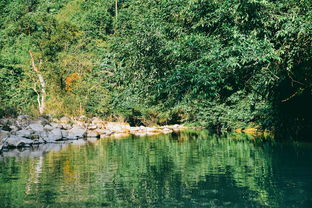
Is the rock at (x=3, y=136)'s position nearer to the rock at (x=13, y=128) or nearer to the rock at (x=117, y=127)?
the rock at (x=13, y=128)

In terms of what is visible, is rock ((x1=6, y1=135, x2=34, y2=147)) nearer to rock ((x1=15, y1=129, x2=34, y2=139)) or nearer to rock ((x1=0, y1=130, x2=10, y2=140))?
rock ((x1=0, y1=130, x2=10, y2=140))

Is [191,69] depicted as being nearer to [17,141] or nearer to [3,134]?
[17,141]

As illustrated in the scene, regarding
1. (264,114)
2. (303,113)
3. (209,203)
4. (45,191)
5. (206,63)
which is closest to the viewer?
(209,203)

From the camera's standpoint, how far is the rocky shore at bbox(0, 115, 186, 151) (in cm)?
2441

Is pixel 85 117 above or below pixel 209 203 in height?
above

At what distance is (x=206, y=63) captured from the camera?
12.1 m

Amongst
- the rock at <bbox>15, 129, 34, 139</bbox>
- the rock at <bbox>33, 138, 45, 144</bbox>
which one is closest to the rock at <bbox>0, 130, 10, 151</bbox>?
the rock at <bbox>15, 129, 34, 139</bbox>

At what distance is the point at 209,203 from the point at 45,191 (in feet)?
13.4

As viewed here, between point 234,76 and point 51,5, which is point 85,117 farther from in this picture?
point 51,5

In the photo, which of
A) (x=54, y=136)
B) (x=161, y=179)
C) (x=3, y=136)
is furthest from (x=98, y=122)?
(x=161, y=179)

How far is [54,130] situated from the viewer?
28.2m

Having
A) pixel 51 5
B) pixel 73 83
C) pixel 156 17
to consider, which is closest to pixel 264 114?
pixel 156 17

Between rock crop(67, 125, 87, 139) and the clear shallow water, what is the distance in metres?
10.5

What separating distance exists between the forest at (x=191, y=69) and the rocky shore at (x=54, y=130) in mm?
1655
